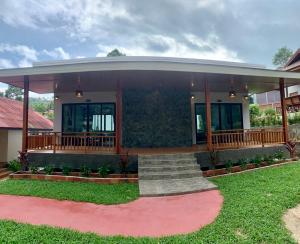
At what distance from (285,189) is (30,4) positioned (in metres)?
14.6

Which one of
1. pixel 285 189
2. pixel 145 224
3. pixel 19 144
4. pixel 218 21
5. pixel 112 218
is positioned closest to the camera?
pixel 145 224

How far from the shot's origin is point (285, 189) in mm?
5523

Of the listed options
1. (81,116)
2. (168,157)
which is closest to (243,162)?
(168,157)

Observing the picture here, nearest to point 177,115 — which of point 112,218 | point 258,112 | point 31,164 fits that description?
point 31,164

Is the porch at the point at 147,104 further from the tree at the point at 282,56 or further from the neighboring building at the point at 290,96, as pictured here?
the tree at the point at 282,56

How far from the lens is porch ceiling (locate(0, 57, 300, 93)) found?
Answer: 23.9ft

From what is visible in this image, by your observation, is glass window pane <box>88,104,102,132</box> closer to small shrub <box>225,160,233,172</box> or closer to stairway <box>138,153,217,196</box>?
stairway <box>138,153,217,196</box>

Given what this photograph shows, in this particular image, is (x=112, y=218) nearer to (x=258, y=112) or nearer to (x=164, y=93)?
(x=164, y=93)

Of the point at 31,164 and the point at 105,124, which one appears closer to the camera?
the point at 31,164

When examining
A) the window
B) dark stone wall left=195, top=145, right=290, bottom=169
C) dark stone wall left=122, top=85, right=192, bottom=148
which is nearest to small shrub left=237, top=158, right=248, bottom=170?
dark stone wall left=195, top=145, right=290, bottom=169

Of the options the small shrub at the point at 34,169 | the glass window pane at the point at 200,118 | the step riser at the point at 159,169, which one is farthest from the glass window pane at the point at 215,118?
the small shrub at the point at 34,169

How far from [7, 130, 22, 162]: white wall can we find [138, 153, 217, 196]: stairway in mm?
8275

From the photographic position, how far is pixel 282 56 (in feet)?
118

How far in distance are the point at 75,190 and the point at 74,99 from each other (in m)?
6.77
